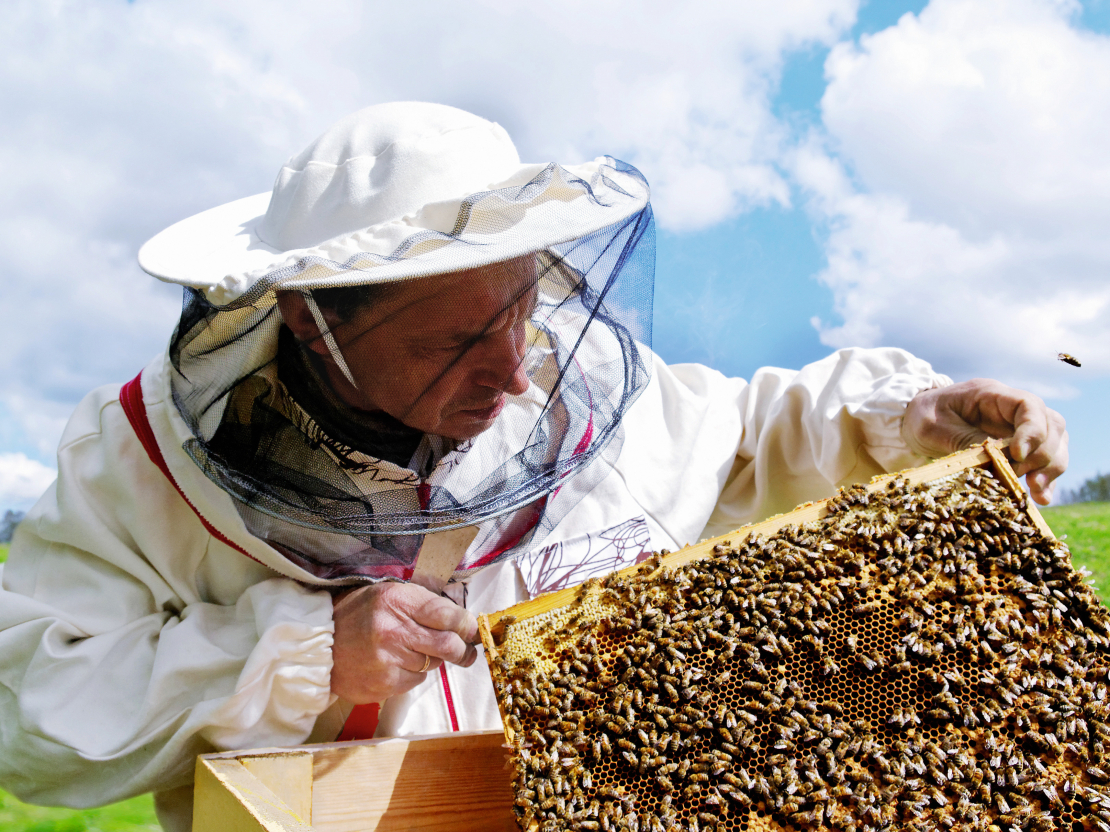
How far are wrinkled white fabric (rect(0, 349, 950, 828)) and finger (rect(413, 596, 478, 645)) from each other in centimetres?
32

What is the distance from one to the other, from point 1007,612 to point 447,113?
2389mm

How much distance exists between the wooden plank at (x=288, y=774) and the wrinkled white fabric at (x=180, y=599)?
0.26 metres

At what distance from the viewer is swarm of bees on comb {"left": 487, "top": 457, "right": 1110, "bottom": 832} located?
5.69 feet

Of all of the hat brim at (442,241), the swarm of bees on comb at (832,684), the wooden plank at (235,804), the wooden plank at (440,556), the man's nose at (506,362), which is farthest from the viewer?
the wooden plank at (440,556)

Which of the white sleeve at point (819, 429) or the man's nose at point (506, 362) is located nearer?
the man's nose at point (506, 362)

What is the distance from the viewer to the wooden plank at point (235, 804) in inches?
63.1

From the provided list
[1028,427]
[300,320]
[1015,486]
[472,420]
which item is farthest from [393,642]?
[1028,427]

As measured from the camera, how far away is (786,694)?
1888 millimetres

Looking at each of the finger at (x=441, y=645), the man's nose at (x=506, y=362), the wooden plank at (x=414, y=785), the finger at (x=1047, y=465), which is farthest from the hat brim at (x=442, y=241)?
the finger at (x=1047, y=465)

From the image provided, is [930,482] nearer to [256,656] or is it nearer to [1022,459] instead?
[1022,459]

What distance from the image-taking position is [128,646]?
2.49 metres

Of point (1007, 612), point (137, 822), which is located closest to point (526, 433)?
point (1007, 612)

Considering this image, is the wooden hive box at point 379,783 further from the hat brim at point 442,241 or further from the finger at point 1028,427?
the finger at point 1028,427

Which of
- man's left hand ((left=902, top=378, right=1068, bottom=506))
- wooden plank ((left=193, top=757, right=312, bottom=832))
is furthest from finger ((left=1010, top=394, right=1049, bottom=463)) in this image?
wooden plank ((left=193, top=757, right=312, bottom=832))
